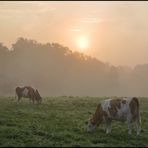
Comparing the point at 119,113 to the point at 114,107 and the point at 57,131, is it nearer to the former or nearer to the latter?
the point at 114,107

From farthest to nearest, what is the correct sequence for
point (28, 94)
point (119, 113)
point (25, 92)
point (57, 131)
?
1. point (25, 92)
2. point (28, 94)
3. point (119, 113)
4. point (57, 131)

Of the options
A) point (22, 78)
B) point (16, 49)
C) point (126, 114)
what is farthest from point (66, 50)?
point (126, 114)

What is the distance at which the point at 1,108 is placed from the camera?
33344mm

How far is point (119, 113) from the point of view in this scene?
934 inches

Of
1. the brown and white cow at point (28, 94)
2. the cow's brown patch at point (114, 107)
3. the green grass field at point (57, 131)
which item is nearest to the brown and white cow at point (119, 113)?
the cow's brown patch at point (114, 107)

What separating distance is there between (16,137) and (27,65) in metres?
112

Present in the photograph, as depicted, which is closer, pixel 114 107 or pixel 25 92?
pixel 114 107

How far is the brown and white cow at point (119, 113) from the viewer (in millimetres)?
23514

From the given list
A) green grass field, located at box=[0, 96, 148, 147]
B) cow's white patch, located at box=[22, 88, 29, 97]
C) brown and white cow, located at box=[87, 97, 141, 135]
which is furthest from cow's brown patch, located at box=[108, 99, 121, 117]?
cow's white patch, located at box=[22, 88, 29, 97]

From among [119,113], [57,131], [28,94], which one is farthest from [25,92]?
[119,113]


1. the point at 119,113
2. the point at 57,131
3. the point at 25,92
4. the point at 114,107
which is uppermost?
the point at 25,92

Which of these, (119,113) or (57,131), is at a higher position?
(119,113)

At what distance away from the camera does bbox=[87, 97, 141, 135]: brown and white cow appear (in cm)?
2351

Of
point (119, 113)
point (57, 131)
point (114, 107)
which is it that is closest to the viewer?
point (57, 131)
